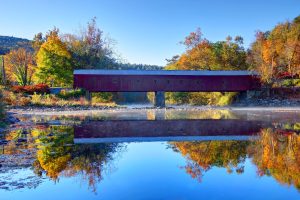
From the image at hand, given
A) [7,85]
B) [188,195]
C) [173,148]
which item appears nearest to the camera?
[188,195]

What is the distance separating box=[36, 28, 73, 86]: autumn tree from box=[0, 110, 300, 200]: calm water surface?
30.0m

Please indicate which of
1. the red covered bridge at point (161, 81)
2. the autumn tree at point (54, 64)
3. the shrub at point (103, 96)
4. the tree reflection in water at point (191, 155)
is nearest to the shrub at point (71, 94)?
the red covered bridge at point (161, 81)

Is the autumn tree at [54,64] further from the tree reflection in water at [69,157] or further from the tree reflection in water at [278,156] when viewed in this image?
the tree reflection in water at [278,156]

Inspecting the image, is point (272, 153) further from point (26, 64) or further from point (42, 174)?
point (26, 64)

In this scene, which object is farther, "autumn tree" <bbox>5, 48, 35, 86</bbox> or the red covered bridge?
"autumn tree" <bbox>5, 48, 35, 86</bbox>

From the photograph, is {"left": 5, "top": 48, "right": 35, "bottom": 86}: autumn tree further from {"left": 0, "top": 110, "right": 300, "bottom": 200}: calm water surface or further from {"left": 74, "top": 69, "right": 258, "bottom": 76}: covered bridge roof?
{"left": 0, "top": 110, "right": 300, "bottom": 200}: calm water surface

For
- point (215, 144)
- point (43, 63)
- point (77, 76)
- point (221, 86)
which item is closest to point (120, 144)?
point (215, 144)

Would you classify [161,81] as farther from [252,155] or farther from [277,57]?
[252,155]

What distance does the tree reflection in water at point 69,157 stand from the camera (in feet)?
22.3

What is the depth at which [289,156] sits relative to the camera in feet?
26.8

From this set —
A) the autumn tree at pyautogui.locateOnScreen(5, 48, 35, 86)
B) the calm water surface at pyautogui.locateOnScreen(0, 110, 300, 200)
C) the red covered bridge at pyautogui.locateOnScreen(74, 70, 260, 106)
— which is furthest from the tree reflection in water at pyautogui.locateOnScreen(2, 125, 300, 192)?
the autumn tree at pyautogui.locateOnScreen(5, 48, 35, 86)

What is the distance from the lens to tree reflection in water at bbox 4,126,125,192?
681 cm

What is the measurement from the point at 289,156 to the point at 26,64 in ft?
164

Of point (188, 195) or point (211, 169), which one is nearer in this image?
point (188, 195)
